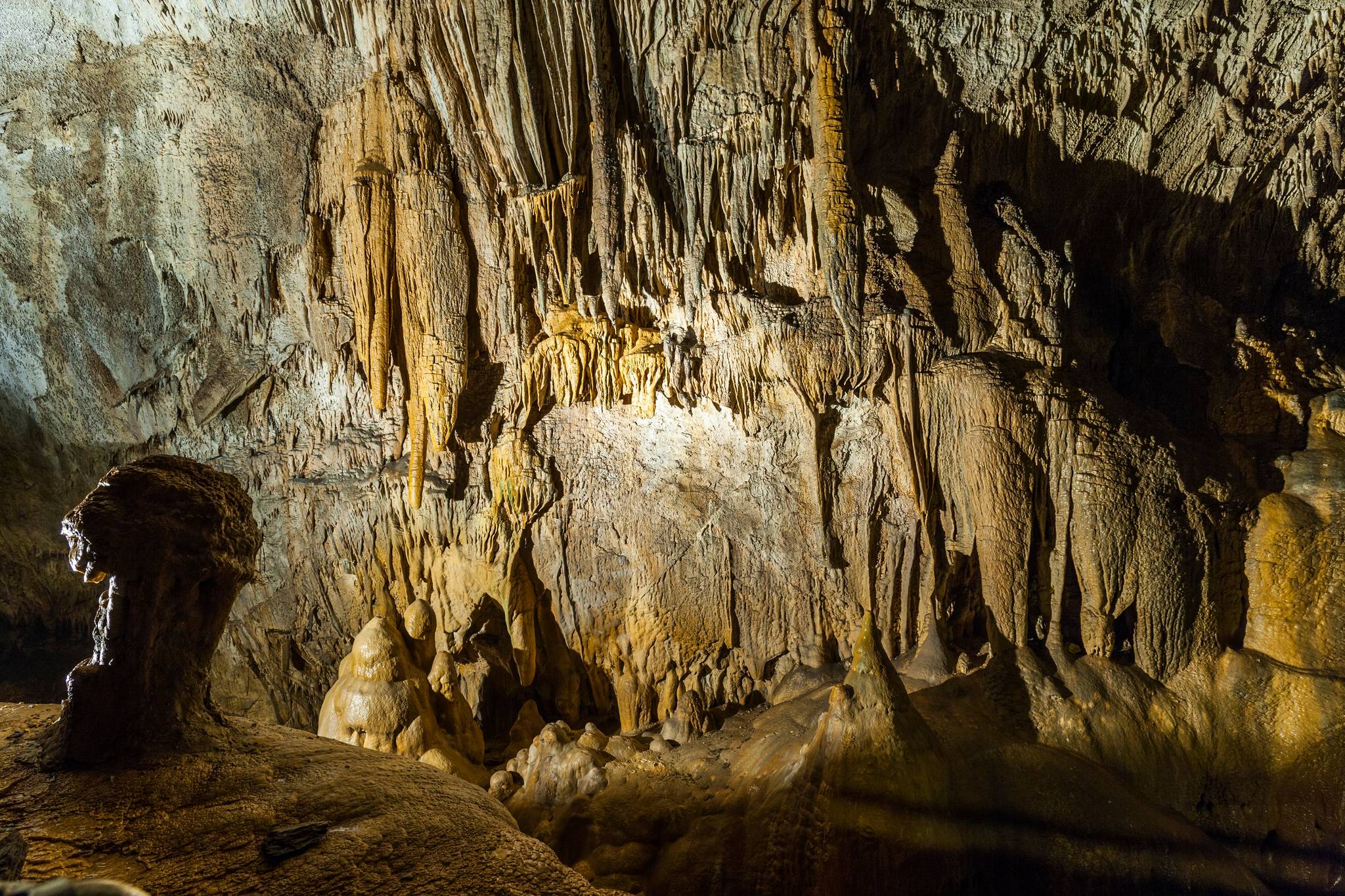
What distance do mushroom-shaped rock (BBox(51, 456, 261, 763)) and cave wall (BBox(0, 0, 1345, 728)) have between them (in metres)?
2.79

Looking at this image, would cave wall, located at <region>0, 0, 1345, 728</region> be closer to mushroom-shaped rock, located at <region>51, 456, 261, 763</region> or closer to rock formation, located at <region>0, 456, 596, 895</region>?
mushroom-shaped rock, located at <region>51, 456, 261, 763</region>

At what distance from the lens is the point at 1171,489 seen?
444cm

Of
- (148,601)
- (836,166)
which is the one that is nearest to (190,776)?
(148,601)

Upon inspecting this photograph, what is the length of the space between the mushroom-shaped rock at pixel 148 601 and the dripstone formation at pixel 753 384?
3.46ft

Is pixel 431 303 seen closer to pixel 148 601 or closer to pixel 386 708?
pixel 386 708

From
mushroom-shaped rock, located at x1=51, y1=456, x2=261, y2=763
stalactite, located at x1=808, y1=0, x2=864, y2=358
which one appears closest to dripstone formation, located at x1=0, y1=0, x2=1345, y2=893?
stalactite, located at x1=808, y1=0, x2=864, y2=358

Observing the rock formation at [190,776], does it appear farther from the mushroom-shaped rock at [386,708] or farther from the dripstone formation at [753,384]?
the mushroom-shaped rock at [386,708]

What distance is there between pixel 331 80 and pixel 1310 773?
7.36 metres

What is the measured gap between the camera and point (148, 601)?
296 cm

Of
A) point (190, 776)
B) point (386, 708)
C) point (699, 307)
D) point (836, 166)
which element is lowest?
point (386, 708)

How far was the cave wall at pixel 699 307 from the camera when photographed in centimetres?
480

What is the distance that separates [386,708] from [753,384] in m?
3.39

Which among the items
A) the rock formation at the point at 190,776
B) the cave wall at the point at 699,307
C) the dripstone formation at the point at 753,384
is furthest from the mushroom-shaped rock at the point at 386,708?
the rock formation at the point at 190,776

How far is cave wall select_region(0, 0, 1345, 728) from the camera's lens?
15.7 ft
